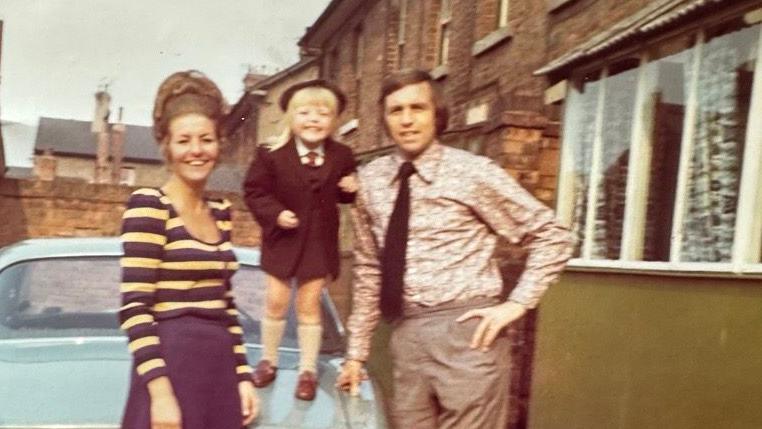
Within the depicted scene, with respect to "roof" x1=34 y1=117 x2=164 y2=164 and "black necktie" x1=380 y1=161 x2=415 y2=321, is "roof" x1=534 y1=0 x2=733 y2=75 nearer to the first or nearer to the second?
"black necktie" x1=380 y1=161 x2=415 y2=321

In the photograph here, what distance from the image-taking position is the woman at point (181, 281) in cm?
229

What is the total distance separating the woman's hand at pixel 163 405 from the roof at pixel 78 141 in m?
53.0

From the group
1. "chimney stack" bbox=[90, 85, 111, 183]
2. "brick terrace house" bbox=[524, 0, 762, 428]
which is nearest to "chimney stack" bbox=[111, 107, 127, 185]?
"chimney stack" bbox=[90, 85, 111, 183]

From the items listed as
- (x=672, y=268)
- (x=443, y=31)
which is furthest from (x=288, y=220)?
(x=443, y=31)

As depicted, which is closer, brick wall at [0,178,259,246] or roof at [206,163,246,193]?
brick wall at [0,178,259,246]

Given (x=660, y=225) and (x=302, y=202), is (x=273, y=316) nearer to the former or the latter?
(x=302, y=202)

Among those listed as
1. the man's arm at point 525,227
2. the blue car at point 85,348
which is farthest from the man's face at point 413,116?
the blue car at point 85,348

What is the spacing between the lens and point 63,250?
13.3 ft

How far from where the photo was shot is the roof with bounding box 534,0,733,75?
195 inches

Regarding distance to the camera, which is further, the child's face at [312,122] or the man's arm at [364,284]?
the child's face at [312,122]

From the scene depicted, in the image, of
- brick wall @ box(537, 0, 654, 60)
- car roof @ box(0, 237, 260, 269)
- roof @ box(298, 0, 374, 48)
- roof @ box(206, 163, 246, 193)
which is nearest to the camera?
car roof @ box(0, 237, 260, 269)

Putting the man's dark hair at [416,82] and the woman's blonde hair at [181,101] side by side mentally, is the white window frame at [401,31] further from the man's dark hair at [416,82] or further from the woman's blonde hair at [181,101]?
the woman's blonde hair at [181,101]

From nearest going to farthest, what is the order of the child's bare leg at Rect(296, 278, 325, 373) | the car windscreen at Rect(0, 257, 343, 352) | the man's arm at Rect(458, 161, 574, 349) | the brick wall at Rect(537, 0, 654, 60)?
the man's arm at Rect(458, 161, 574, 349)
the child's bare leg at Rect(296, 278, 325, 373)
the car windscreen at Rect(0, 257, 343, 352)
the brick wall at Rect(537, 0, 654, 60)

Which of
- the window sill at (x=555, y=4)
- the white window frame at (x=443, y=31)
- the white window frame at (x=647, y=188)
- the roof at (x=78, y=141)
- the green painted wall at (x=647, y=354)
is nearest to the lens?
the green painted wall at (x=647, y=354)
